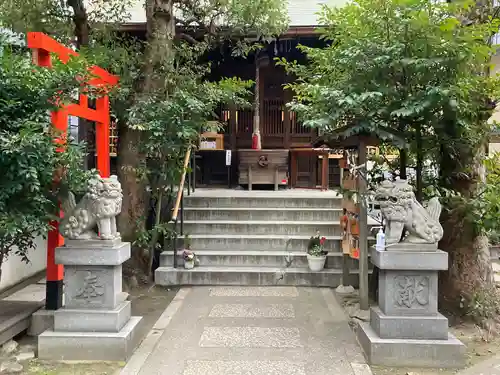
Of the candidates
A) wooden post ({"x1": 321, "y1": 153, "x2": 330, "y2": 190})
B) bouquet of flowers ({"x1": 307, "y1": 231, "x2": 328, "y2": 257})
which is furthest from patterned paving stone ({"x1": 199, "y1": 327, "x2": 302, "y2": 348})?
wooden post ({"x1": 321, "y1": 153, "x2": 330, "y2": 190})

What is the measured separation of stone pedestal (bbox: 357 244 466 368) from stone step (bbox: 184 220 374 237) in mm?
Result: 3841

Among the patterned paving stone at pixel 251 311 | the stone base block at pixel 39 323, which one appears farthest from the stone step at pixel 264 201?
the stone base block at pixel 39 323

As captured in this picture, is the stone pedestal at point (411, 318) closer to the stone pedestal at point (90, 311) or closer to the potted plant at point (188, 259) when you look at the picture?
the stone pedestal at point (90, 311)

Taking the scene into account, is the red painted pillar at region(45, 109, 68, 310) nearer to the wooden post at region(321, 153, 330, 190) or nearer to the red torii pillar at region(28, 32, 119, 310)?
the red torii pillar at region(28, 32, 119, 310)

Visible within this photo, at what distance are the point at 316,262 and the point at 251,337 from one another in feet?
8.47

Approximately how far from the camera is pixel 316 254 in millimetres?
7410

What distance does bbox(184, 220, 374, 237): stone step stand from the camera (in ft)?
27.9

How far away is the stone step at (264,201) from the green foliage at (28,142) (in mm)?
4916

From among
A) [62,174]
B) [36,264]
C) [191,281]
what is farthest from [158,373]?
[36,264]

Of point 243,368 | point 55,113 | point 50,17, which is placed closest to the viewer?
point 243,368

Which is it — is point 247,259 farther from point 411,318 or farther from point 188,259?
point 411,318

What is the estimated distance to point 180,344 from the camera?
4969mm

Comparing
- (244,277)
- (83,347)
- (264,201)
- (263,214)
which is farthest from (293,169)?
(83,347)

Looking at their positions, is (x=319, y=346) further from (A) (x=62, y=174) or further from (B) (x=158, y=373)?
(A) (x=62, y=174)
